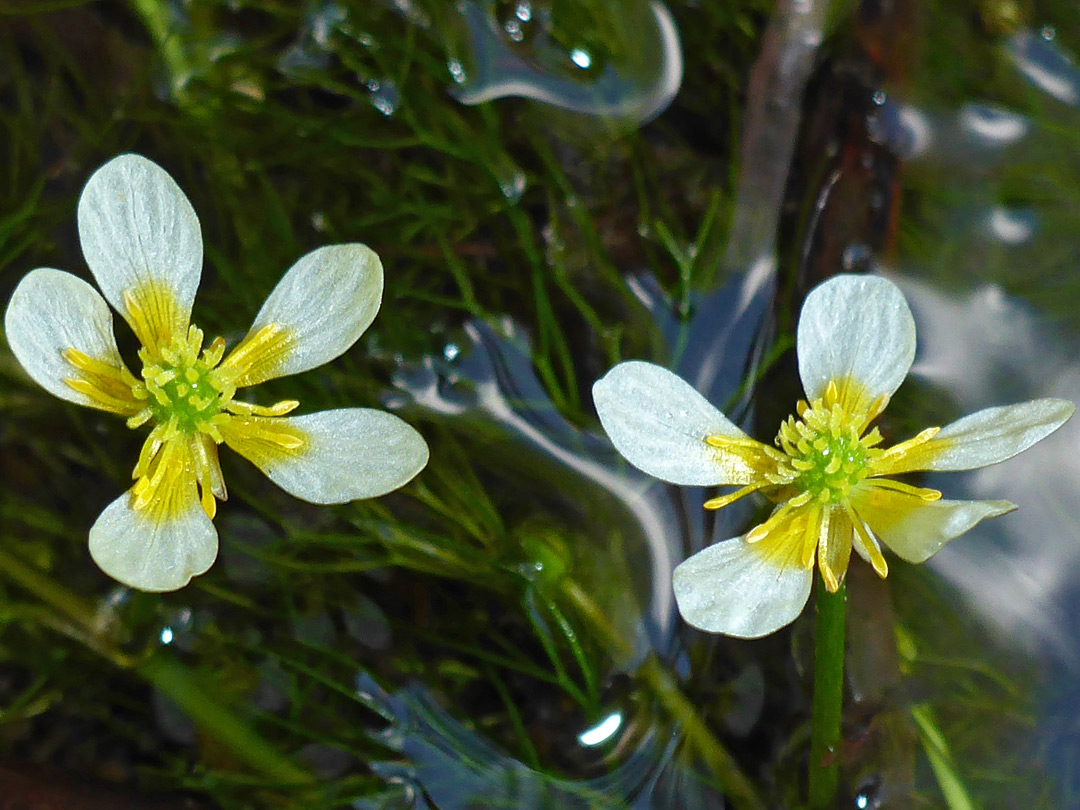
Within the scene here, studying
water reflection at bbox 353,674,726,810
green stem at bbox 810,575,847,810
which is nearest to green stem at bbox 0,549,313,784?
water reflection at bbox 353,674,726,810

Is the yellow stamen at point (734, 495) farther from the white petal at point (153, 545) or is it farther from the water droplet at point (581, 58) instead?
the water droplet at point (581, 58)

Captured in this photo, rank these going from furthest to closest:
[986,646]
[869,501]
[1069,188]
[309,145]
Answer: [309,145]
[1069,188]
[986,646]
[869,501]

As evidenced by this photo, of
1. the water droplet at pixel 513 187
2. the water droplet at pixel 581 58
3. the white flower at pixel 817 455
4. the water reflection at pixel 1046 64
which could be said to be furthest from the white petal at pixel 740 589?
the water reflection at pixel 1046 64

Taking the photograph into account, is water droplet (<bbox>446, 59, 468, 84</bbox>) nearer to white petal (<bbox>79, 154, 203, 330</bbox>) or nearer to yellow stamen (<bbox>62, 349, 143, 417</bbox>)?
white petal (<bbox>79, 154, 203, 330</bbox>)

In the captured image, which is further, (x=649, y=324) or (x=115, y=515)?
(x=649, y=324)

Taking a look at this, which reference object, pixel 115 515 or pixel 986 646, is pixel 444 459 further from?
pixel 986 646

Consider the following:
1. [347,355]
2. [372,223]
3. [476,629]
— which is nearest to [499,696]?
[476,629]

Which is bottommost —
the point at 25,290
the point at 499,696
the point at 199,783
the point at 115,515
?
the point at 199,783

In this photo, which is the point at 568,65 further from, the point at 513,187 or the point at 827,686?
the point at 827,686
